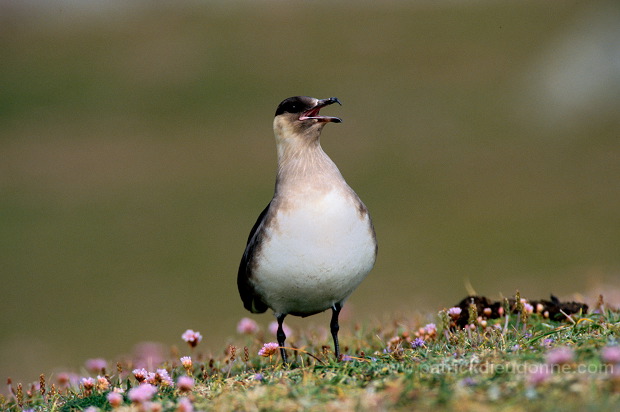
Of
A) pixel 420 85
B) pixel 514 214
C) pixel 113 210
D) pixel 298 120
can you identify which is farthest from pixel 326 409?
pixel 420 85

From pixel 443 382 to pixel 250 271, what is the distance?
103 inches

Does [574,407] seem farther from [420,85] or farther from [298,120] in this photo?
[420,85]

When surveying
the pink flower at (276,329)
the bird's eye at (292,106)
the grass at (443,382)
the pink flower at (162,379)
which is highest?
the bird's eye at (292,106)

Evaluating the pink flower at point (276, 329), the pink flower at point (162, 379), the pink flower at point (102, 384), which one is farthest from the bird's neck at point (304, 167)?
the pink flower at point (102, 384)

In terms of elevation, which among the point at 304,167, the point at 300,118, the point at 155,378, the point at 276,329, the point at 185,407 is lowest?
the point at 185,407

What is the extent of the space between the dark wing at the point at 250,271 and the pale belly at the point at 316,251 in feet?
0.45

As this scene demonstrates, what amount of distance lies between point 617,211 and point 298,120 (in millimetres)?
17324

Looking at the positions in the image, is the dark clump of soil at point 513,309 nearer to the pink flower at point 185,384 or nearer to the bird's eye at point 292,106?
the bird's eye at point 292,106

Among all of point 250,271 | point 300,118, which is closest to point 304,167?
point 300,118

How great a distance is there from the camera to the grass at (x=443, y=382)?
3586mm

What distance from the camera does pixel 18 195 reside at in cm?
2620

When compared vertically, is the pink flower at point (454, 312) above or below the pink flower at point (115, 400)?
above

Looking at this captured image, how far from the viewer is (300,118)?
6.78 m

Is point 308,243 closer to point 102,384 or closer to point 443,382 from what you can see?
point 102,384
